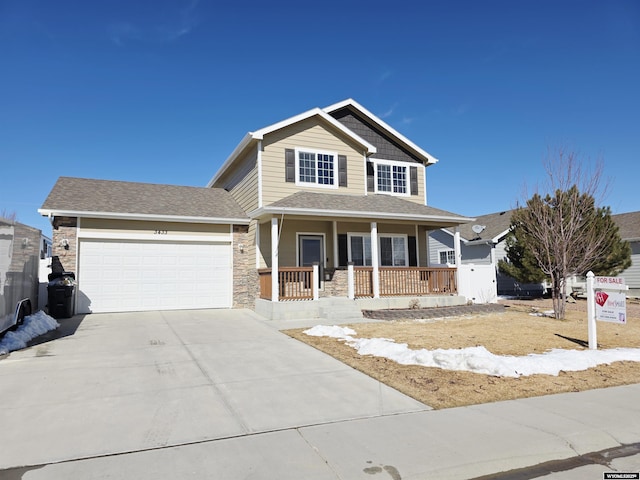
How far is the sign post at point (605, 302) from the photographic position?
8.30m

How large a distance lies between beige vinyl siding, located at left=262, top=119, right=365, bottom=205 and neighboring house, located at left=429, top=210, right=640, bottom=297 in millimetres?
9560

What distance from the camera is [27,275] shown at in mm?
10039

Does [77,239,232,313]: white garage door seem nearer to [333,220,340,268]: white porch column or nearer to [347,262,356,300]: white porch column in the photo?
[333,220,340,268]: white porch column

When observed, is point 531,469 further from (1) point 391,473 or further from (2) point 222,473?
(2) point 222,473

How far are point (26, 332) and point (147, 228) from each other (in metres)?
5.52

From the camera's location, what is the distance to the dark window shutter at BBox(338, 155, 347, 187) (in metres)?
15.7

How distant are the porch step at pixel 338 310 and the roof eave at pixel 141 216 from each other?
4.31 meters

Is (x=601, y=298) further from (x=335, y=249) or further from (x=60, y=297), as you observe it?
(x=60, y=297)

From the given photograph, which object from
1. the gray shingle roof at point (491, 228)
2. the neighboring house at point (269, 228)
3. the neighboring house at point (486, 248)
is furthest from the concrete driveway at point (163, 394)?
the gray shingle roof at point (491, 228)

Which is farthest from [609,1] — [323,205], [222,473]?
[222,473]

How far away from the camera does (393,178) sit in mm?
17312

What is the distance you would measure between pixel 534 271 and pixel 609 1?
11.1 meters

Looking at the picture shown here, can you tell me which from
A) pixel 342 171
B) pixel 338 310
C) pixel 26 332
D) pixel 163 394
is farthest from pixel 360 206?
pixel 163 394

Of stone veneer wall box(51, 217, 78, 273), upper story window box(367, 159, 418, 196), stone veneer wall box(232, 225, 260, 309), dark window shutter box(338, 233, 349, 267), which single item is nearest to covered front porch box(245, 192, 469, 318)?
dark window shutter box(338, 233, 349, 267)
